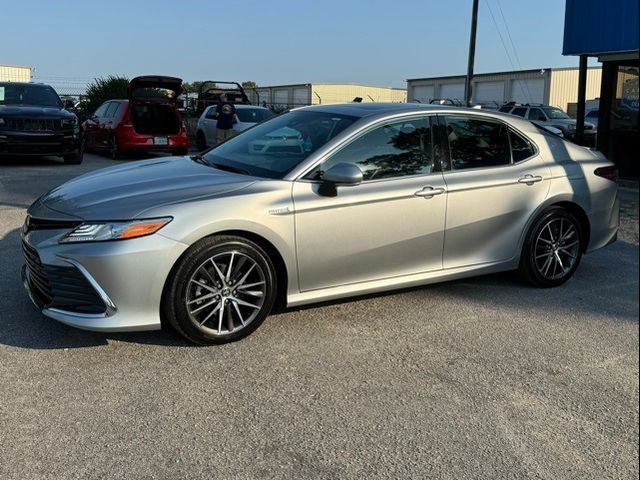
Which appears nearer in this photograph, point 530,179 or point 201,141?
point 530,179

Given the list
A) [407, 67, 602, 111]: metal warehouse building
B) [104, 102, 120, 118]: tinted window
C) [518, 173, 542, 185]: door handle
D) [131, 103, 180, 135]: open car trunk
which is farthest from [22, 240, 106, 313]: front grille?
[407, 67, 602, 111]: metal warehouse building

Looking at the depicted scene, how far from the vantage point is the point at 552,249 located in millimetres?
→ 5496

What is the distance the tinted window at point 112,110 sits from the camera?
609 inches

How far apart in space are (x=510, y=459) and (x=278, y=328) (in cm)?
195

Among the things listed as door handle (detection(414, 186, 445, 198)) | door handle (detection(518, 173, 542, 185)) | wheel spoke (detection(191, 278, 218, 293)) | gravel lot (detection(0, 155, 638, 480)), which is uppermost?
door handle (detection(518, 173, 542, 185))

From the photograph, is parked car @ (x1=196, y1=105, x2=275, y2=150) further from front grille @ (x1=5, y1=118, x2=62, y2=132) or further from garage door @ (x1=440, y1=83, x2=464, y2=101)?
garage door @ (x1=440, y1=83, x2=464, y2=101)

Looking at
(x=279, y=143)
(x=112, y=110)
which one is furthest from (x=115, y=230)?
(x=112, y=110)

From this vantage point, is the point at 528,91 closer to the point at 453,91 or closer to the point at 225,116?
the point at 453,91

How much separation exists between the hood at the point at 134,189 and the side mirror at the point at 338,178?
1.56 ft

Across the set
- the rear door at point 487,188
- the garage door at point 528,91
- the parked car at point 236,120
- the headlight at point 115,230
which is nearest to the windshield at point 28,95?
the parked car at point 236,120

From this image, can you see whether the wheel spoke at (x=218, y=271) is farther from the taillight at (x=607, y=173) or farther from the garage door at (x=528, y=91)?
the garage door at (x=528, y=91)

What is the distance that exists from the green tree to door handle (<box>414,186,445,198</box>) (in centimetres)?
2291

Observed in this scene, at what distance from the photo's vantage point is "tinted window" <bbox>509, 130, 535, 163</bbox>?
211 inches

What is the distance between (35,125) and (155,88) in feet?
10.6
